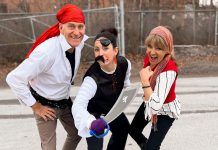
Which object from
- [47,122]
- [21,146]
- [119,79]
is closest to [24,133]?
[21,146]

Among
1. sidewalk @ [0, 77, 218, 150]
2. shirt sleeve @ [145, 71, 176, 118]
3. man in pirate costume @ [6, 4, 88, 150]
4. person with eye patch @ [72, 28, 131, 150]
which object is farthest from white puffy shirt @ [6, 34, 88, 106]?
sidewalk @ [0, 77, 218, 150]

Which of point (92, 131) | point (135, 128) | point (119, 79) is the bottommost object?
point (135, 128)

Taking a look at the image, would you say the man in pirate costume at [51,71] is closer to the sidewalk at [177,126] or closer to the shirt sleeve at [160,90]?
the shirt sleeve at [160,90]

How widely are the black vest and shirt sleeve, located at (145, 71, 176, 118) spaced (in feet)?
1.28

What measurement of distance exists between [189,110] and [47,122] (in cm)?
385

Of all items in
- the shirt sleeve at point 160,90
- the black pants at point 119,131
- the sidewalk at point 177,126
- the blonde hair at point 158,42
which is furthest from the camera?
the sidewalk at point 177,126

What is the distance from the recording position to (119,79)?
3607mm

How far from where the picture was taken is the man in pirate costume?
3303 millimetres

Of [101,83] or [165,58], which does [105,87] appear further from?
[165,58]

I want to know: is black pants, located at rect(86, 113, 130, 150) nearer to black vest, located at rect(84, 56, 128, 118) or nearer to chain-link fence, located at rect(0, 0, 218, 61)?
black vest, located at rect(84, 56, 128, 118)

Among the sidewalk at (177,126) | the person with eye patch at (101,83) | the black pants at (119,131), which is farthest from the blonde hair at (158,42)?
the sidewalk at (177,126)

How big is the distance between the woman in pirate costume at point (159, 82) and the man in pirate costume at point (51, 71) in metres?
0.66

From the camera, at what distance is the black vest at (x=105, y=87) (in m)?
3.44

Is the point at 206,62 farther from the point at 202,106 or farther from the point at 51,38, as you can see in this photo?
the point at 51,38
